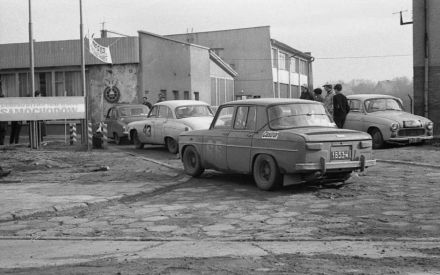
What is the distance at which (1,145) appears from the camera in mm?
20094

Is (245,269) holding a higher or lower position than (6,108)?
lower

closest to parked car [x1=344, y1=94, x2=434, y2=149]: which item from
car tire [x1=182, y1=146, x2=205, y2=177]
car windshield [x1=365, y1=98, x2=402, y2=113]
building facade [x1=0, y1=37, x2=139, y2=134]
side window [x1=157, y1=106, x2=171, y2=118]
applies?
car windshield [x1=365, y1=98, x2=402, y2=113]

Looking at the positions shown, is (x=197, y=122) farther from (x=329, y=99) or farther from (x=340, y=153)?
(x=340, y=153)

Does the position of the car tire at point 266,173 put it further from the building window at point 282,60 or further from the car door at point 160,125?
the building window at point 282,60

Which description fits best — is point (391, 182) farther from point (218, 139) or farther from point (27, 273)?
point (27, 273)

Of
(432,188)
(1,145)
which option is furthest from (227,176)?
(1,145)

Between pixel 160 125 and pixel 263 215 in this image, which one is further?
pixel 160 125

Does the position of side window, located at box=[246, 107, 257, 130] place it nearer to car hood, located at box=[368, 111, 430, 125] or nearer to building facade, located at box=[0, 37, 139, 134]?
car hood, located at box=[368, 111, 430, 125]

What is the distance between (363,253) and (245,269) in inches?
52.0

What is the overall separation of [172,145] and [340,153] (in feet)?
26.7

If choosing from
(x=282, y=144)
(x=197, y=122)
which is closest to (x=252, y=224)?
(x=282, y=144)

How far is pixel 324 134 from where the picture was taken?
923 cm

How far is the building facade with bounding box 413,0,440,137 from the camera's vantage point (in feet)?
70.1

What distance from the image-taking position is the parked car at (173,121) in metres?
15.9
